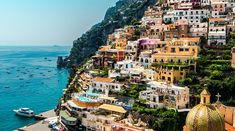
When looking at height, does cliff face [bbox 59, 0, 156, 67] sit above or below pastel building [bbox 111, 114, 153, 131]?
above

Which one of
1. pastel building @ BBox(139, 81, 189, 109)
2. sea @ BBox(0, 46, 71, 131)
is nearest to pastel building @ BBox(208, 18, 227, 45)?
pastel building @ BBox(139, 81, 189, 109)

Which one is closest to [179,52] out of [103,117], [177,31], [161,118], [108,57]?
[177,31]

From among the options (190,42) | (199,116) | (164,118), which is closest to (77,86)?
(190,42)

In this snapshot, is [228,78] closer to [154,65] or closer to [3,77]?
[154,65]

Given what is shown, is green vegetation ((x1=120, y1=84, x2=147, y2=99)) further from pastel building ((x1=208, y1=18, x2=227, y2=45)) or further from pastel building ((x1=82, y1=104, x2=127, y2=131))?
pastel building ((x1=208, y1=18, x2=227, y2=45))

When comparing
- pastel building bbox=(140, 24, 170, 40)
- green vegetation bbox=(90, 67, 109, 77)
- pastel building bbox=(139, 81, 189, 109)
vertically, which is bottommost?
pastel building bbox=(139, 81, 189, 109)

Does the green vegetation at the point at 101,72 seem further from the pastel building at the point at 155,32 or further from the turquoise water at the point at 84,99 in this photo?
the pastel building at the point at 155,32

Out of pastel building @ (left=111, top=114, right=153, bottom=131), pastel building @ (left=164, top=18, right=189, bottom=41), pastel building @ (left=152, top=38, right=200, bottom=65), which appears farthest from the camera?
pastel building @ (left=164, top=18, right=189, bottom=41)

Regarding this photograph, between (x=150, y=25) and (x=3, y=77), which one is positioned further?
(x=3, y=77)
